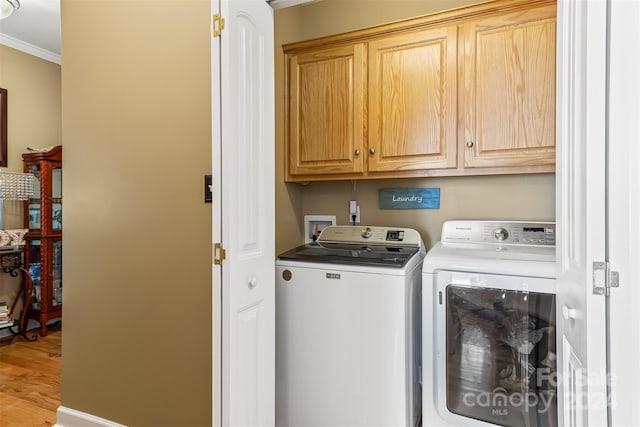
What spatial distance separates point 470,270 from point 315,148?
3.75 feet

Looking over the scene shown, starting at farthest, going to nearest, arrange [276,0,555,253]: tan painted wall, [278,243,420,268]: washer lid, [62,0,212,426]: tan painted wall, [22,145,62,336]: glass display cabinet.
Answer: [22,145,62,336]: glass display cabinet → [276,0,555,253]: tan painted wall → [278,243,420,268]: washer lid → [62,0,212,426]: tan painted wall

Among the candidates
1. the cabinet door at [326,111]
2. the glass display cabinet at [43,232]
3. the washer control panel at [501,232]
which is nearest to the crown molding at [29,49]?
the glass display cabinet at [43,232]

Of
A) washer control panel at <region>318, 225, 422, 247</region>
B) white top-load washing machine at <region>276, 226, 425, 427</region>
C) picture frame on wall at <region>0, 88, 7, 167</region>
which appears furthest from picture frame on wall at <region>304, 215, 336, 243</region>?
picture frame on wall at <region>0, 88, 7, 167</region>

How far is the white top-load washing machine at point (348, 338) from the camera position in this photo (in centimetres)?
158

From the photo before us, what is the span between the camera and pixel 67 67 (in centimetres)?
180

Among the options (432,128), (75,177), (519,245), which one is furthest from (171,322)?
(519,245)

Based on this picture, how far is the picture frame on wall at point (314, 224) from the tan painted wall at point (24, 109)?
2.92 metres

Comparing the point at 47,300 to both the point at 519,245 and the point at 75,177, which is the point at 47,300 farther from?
the point at 519,245

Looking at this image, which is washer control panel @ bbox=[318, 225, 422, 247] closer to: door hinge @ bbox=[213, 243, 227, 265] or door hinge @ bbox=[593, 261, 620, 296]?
door hinge @ bbox=[213, 243, 227, 265]

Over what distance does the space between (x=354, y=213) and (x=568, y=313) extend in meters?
1.50

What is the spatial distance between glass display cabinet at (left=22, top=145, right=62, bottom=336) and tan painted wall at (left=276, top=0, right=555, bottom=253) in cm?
253

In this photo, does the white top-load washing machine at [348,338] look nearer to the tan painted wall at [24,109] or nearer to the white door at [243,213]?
the white door at [243,213]

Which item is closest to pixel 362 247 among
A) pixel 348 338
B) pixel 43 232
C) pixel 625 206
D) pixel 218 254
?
pixel 348 338

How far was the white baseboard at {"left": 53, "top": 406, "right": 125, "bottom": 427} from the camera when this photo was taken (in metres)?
1.74
